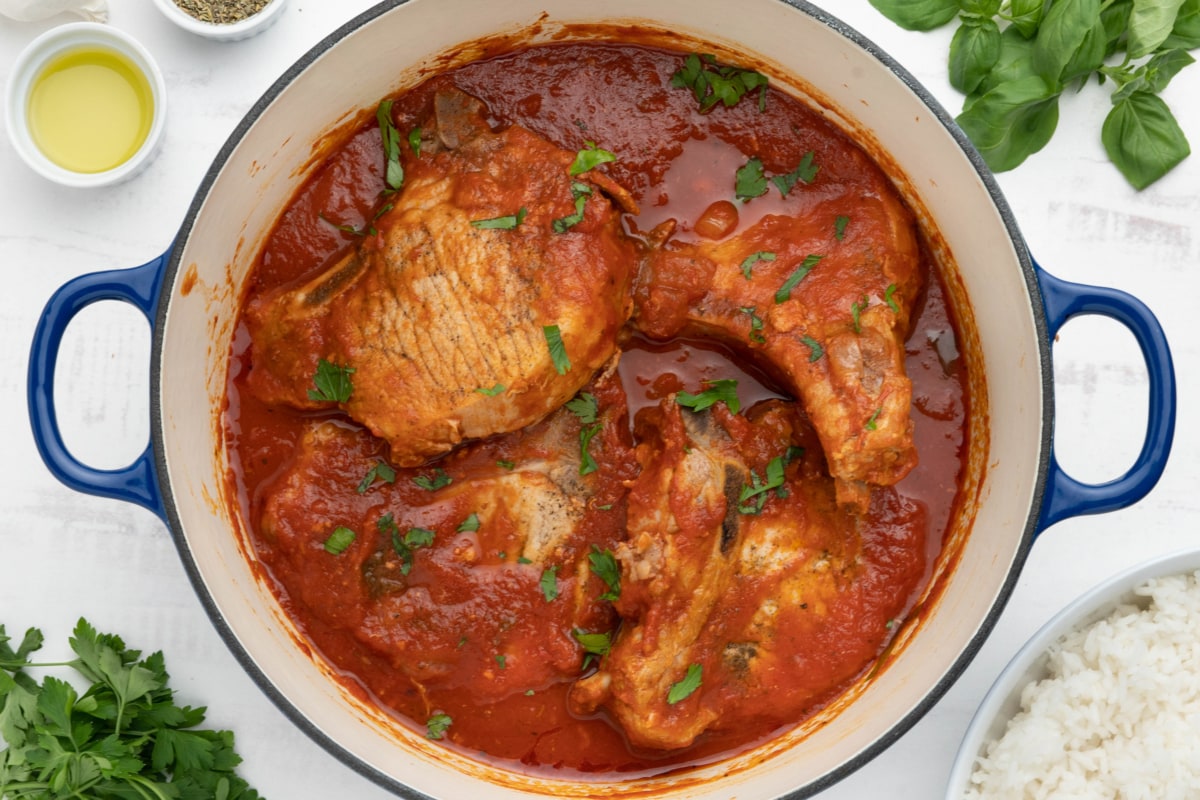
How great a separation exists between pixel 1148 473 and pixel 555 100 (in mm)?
2039

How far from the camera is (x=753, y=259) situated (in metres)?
3.37

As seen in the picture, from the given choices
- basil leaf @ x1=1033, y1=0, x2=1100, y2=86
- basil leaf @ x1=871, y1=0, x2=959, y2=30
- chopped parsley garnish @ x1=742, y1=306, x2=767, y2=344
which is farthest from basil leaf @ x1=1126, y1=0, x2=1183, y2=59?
chopped parsley garnish @ x1=742, y1=306, x2=767, y2=344

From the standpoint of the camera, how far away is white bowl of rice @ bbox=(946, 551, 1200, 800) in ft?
11.4

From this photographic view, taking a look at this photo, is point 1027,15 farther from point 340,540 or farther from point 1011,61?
point 340,540

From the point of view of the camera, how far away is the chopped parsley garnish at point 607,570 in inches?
134

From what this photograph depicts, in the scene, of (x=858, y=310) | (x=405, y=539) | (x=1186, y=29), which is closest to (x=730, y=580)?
(x=858, y=310)

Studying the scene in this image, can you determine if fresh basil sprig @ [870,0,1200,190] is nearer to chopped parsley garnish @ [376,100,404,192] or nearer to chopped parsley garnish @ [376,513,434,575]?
chopped parsley garnish @ [376,100,404,192]

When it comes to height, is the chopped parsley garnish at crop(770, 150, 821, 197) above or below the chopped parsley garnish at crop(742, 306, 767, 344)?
above

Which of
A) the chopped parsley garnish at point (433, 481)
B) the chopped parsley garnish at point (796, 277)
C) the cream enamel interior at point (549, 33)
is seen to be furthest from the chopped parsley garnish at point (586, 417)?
the cream enamel interior at point (549, 33)

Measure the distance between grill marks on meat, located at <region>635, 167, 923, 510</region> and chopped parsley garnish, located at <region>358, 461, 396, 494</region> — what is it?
0.89m

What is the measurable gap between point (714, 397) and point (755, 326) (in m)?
0.27

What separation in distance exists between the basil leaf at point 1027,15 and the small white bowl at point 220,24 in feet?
7.72

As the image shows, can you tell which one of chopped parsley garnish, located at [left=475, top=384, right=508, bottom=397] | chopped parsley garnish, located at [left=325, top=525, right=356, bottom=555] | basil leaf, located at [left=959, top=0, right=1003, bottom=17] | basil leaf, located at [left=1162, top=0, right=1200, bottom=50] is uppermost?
basil leaf, located at [left=959, top=0, right=1003, bottom=17]

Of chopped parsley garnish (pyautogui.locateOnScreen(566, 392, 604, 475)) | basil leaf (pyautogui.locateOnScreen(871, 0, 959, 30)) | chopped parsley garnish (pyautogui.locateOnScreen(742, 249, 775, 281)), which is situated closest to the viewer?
chopped parsley garnish (pyautogui.locateOnScreen(742, 249, 775, 281))
